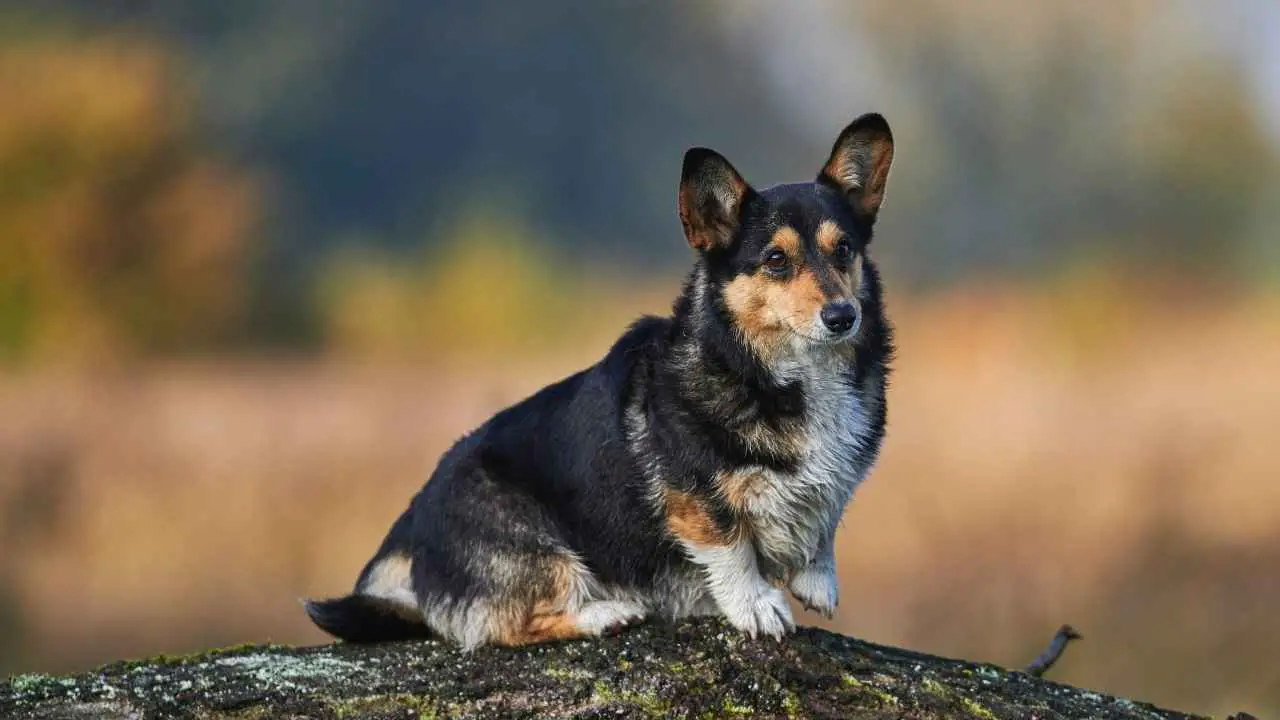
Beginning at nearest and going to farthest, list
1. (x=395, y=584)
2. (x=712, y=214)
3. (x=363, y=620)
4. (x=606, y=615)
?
(x=712, y=214), (x=606, y=615), (x=363, y=620), (x=395, y=584)

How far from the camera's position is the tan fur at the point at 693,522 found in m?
5.49

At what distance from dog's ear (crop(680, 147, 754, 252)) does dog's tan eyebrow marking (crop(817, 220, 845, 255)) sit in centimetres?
32

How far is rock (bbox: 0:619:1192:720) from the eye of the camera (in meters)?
5.26

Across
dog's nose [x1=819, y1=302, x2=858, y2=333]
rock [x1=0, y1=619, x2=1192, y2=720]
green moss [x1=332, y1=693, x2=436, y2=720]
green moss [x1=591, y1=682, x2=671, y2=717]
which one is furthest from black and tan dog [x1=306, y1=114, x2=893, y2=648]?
green moss [x1=332, y1=693, x2=436, y2=720]

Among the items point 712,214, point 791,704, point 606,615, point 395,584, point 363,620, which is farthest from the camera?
point 395,584

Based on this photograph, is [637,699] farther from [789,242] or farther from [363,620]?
[789,242]

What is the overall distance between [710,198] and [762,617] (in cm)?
163

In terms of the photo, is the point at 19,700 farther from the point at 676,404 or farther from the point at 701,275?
the point at 701,275

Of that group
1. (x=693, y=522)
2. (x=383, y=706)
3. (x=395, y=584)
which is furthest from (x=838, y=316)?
(x=395, y=584)

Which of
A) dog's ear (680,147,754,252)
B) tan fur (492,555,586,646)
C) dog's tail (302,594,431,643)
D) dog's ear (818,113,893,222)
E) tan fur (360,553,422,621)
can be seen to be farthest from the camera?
tan fur (360,553,422,621)

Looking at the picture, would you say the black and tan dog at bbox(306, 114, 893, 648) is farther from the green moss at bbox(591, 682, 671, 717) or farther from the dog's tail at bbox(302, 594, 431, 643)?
the green moss at bbox(591, 682, 671, 717)

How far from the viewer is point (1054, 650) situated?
6.58 meters

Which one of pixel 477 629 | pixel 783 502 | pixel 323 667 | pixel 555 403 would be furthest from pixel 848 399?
pixel 323 667

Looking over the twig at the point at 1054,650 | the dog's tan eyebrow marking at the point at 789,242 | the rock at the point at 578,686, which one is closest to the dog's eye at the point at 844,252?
the dog's tan eyebrow marking at the point at 789,242
